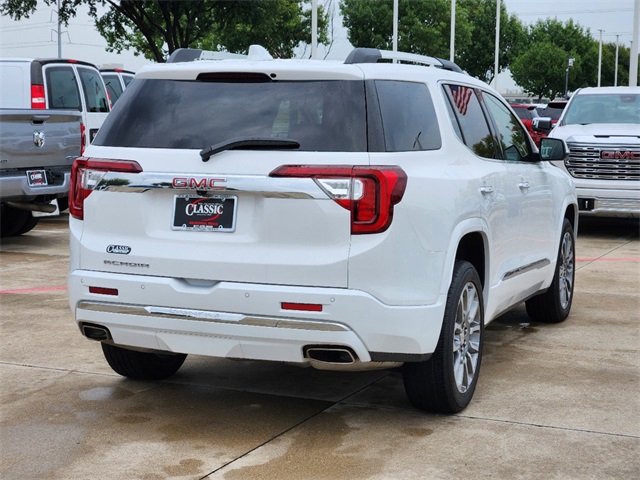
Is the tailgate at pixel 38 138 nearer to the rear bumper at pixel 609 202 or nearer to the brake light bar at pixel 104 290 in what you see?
the rear bumper at pixel 609 202

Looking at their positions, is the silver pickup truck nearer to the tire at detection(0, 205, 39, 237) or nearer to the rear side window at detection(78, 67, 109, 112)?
the tire at detection(0, 205, 39, 237)

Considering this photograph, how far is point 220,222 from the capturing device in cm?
486

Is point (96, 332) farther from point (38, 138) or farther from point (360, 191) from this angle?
point (38, 138)

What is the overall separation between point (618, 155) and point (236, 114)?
10.0m

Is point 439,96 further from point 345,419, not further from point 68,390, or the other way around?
point 68,390

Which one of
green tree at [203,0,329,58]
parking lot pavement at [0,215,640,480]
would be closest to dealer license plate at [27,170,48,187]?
parking lot pavement at [0,215,640,480]

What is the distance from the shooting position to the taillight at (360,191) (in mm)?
4684

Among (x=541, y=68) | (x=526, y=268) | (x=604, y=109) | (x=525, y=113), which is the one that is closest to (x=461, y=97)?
(x=526, y=268)

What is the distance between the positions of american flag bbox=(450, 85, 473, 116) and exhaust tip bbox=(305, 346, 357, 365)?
5.78ft

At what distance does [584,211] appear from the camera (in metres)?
14.1

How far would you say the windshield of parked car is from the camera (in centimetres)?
1520

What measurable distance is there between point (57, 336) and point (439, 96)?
3.33 m

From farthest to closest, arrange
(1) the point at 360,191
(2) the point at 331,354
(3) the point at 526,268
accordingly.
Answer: (3) the point at 526,268 < (2) the point at 331,354 < (1) the point at 360,191

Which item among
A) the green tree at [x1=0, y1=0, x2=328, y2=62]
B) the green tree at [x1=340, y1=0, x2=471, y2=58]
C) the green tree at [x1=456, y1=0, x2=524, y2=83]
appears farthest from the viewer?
the green tree at [x1=456, y1=0, x2=524, y2=83]
